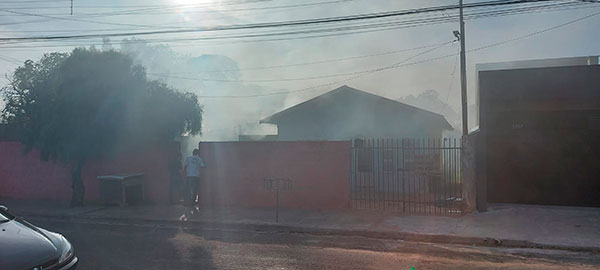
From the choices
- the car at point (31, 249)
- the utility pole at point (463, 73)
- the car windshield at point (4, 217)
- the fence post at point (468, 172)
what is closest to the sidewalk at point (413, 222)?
the fence post at point (468, 172)

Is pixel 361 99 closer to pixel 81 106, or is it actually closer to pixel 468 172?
pixel 468 172

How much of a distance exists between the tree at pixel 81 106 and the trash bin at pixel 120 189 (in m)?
0.77

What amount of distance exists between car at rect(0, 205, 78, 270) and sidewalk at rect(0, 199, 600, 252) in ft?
18.1

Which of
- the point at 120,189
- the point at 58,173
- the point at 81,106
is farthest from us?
the point at 58,173

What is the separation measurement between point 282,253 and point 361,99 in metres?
11.6

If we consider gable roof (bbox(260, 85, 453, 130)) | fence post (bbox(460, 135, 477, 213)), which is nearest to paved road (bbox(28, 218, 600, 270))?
fence post (bbox(460, 135, 477, 213))

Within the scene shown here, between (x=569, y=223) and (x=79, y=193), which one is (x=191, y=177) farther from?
(x=569, y=223)

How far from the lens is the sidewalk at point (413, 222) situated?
8711 mm

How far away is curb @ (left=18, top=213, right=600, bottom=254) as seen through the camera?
8383 millimetres

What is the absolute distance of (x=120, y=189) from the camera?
13023 millimetres

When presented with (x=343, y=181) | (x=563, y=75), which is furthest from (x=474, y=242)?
(x=563, y=75)

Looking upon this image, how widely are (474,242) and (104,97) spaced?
10260 mm

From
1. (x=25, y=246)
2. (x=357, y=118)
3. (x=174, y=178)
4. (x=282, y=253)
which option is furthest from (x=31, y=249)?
(x=357, y=118)

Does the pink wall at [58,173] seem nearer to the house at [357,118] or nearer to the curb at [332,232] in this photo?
the curb at [332,232]
